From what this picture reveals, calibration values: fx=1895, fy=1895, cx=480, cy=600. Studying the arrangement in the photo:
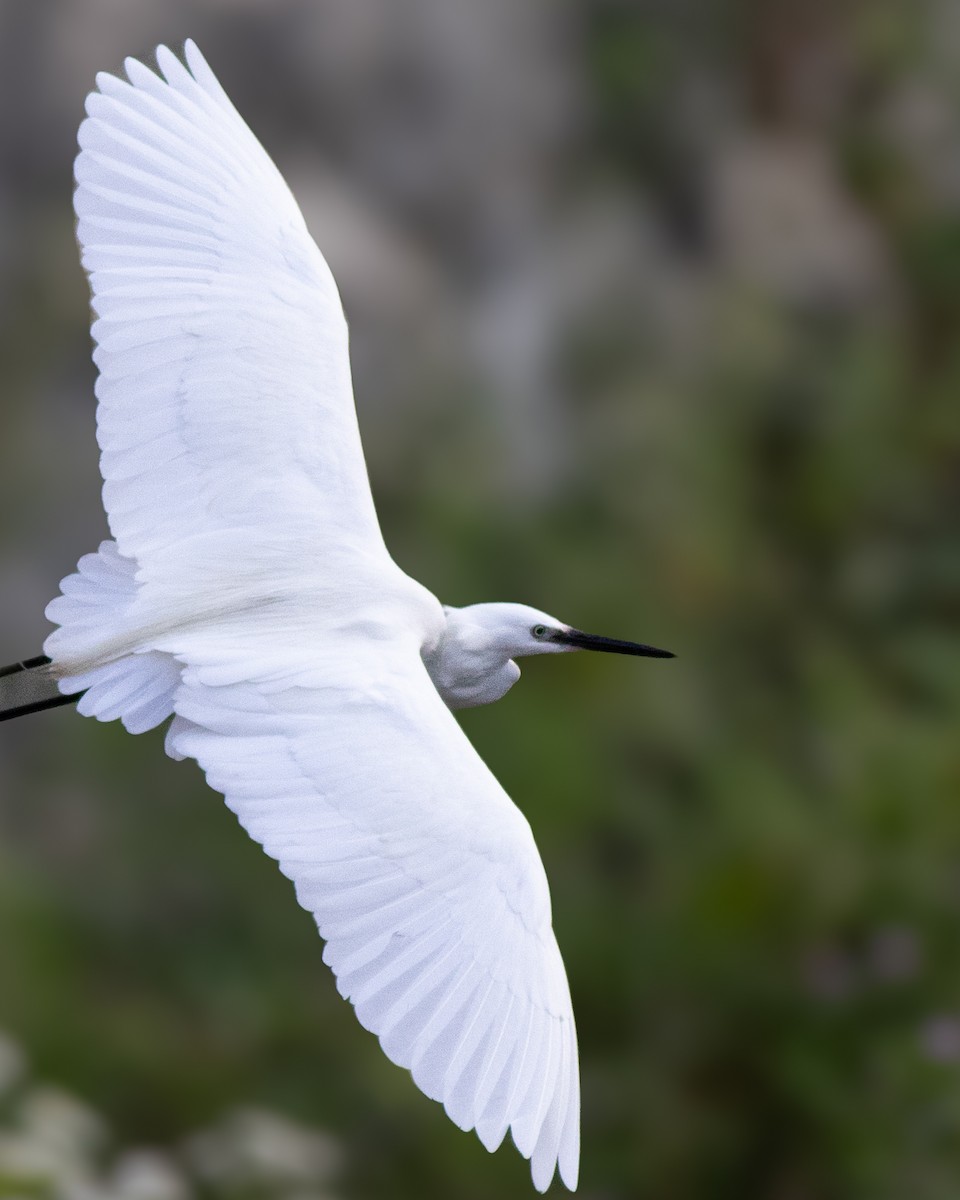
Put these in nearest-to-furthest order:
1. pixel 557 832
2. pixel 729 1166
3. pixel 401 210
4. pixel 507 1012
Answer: pixel 507 1012 < pixel 729 1166 < pixel 557 832 < pixel 401 210

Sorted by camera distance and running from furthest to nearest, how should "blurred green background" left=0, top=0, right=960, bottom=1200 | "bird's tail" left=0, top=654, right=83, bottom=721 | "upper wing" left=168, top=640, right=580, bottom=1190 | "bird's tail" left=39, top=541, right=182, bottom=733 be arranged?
"blurred green background" left=0, top=0, right=960, bottom=1200 → "bird's tail" left=0, top=654, right=83, bottom=721 → "bird's tail" left=39, top=541, right=182, bottom=733 → "upper wing" left=168, top=640, right=580, bottom=1190

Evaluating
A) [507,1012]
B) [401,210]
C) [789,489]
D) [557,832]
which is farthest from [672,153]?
[507,1012]

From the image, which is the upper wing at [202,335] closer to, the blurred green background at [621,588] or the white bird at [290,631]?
the white bird at [290,631]

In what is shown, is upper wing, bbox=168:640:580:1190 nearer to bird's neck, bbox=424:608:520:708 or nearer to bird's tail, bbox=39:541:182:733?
bird's tail, bbox=39:541:182:733

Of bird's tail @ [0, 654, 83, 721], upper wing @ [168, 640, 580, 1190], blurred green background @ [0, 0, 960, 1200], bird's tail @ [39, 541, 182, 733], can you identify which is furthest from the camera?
blurred green background @ [0, 0, 960, 1200]

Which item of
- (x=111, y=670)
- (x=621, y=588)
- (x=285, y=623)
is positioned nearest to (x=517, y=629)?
(x=285, y=623)

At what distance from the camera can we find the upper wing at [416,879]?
1.50 meters

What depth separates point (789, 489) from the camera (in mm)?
4473

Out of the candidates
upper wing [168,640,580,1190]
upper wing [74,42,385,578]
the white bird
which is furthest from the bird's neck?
upper wing [168,640,580,1190]

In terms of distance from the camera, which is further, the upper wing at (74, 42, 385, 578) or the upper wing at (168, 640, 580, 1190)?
the upper wing at (74, 42, 385, 578)

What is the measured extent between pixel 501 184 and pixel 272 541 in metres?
3.38

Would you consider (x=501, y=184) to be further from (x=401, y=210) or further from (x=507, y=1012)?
(x=507, y=1012)

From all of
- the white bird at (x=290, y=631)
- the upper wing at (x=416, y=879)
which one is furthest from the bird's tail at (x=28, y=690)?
the upper wing at (x=416, y=879)

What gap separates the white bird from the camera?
1.52 m
